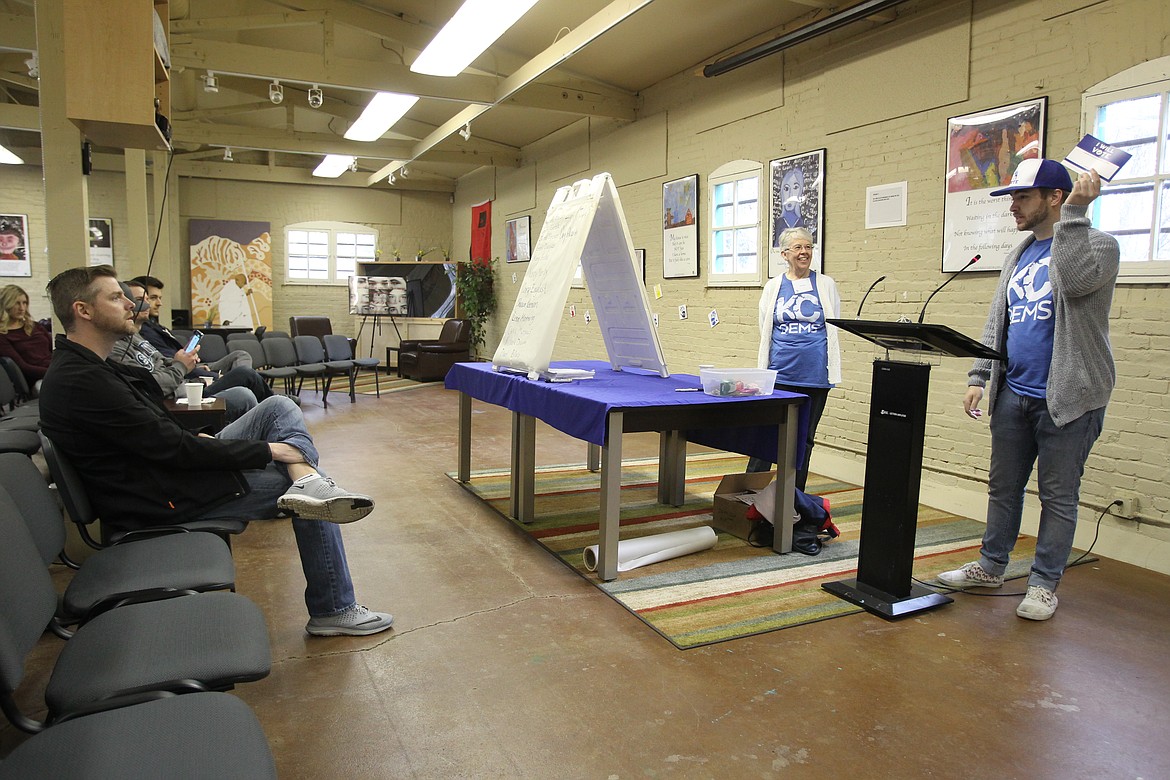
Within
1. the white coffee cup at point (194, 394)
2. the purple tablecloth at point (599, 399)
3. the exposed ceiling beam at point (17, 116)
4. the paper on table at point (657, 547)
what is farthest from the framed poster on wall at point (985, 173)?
the exposed ceiling beam at point (17, 116)

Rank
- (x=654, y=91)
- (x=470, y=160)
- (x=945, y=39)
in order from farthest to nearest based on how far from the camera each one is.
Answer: (x=470, y=160), (x=654, y=91), (x=945, y=39)

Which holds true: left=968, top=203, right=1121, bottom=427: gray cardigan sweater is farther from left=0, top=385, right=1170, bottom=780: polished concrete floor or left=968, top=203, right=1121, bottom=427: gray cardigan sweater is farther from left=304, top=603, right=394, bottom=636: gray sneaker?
left=304, top=603, right=394, bottom=636: gray sneaker

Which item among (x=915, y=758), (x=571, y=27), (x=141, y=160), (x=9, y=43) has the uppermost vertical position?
(x=571, y=27)

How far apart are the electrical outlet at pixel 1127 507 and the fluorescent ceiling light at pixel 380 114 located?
673 centimetres

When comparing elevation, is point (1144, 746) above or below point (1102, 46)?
below

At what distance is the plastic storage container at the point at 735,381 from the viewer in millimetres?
3584

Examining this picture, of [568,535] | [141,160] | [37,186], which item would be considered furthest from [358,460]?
[37,186]

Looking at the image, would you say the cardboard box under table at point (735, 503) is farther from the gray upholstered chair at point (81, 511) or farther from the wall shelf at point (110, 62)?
the wall shelf at point (110, 62)

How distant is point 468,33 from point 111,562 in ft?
15.8

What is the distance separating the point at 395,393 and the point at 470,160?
3.70 metres

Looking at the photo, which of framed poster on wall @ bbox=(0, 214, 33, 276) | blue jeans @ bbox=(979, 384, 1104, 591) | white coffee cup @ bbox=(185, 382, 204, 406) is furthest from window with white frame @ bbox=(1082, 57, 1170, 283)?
framed poster on wall @ bbox=(0, 214, 33, 276)

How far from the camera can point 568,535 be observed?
4109 mm

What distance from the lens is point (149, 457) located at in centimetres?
242

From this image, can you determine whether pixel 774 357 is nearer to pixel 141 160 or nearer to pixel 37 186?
pixel 141 160
